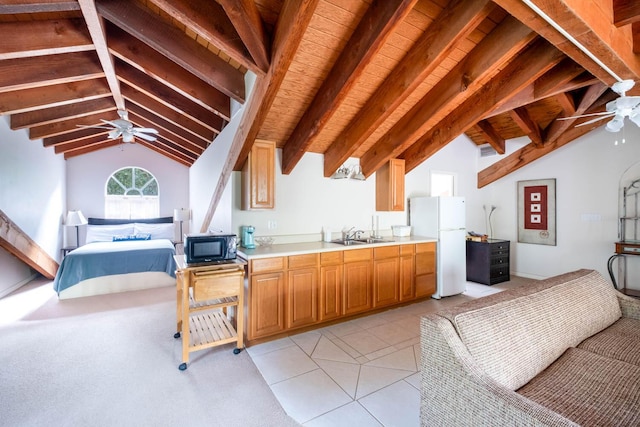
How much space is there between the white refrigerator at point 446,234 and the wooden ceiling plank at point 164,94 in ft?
11.6

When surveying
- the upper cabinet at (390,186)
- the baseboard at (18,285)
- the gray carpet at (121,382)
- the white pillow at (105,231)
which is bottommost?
the gray carpet at (121,382)

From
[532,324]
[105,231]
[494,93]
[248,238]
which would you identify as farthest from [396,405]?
[105,231]

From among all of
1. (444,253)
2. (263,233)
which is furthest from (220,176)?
(444,253)

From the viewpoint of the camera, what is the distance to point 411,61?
8.80 ft

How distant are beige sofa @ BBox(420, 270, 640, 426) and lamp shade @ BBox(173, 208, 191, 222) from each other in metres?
6.89

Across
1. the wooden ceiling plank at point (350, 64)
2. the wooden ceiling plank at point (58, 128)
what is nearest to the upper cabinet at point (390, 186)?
the wooden ceiling plank at point (350, 64)

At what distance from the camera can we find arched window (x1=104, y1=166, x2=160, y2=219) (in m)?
6.98

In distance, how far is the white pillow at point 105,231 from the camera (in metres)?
6.05

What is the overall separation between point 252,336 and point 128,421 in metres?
1.17

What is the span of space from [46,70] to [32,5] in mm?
1354

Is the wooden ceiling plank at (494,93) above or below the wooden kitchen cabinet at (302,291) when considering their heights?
above

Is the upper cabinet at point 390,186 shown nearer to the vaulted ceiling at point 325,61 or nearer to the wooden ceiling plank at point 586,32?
the vaulted ceiling at point 325,61

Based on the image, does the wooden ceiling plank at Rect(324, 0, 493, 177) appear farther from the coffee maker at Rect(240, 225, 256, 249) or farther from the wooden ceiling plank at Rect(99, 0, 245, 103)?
the coffee maker at Rect(240, 225, 256, 249)

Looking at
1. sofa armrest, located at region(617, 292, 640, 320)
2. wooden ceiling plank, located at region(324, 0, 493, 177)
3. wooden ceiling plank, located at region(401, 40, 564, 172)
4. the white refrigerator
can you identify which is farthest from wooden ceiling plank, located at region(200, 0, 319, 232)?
sofa armrest, located at region(617, 292, 640, 320)
